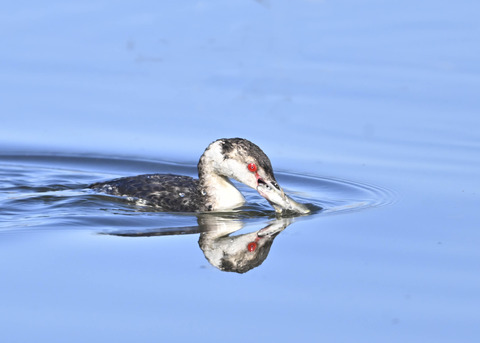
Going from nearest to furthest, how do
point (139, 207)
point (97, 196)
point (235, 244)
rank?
point (235, 244), point (139, 207), point (97, 196)

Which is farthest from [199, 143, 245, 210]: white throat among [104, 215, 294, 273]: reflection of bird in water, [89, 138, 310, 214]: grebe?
[104, 215, 294, 273]: reflection of bird in water

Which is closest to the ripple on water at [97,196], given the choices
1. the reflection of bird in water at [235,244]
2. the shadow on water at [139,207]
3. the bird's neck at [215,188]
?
the shadow on water at [139,207]

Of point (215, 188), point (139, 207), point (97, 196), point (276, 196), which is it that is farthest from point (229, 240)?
point (97, 196)

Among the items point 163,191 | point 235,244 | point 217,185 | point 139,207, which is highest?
point 217,185

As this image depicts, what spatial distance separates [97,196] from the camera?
39.6 feet

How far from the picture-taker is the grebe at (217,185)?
37.2ft

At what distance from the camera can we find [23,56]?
1684cm

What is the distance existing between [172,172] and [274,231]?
331 centimetres

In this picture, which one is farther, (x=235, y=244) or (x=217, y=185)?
(x=217, y=185)

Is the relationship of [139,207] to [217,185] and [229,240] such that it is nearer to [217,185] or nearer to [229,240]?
[217,185]

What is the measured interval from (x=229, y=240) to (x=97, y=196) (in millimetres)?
2407

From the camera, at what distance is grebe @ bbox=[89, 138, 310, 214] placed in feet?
37.2

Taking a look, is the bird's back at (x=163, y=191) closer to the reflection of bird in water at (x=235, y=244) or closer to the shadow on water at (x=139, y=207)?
the shadow on water at (x=139, y=207)

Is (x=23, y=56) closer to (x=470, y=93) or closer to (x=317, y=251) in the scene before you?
(x=470, y=93)
